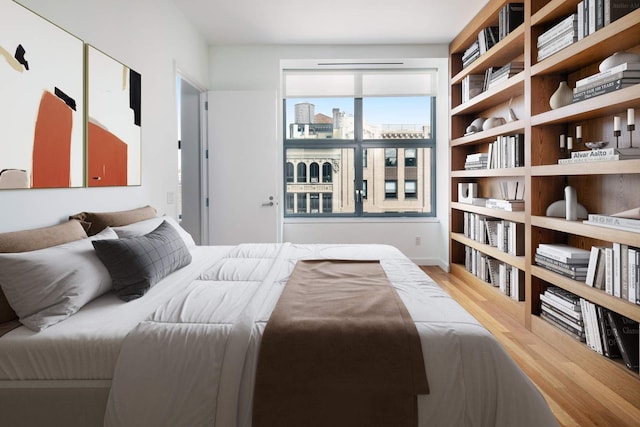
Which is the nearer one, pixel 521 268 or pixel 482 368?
pixel 482 368

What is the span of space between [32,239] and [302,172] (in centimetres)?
387

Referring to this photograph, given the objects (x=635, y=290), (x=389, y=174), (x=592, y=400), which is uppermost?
(x=389, y=174)

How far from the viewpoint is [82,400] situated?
1355mm

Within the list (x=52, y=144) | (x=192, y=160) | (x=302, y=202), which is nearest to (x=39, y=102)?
(x=52, y=144)

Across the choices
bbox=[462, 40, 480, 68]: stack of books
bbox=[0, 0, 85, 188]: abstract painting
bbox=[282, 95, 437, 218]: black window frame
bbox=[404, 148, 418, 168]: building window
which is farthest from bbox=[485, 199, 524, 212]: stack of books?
bbox=[0, 0, 85, 188]: abstract painting

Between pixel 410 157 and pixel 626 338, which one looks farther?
pixel 410 157

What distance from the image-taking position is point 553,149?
296 centimetres

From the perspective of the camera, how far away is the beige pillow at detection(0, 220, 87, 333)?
4.94ft

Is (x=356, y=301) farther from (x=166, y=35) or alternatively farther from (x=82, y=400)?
(x=166, y=35)

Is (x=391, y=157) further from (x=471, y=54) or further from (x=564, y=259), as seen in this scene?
(x=564, y=259)

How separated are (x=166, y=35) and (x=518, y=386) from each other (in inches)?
147

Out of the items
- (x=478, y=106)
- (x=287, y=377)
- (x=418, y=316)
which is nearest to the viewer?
(x=287, y=377)

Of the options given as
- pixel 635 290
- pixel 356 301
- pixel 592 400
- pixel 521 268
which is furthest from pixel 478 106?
pixel 356 301

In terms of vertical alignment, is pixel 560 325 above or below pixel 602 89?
below
